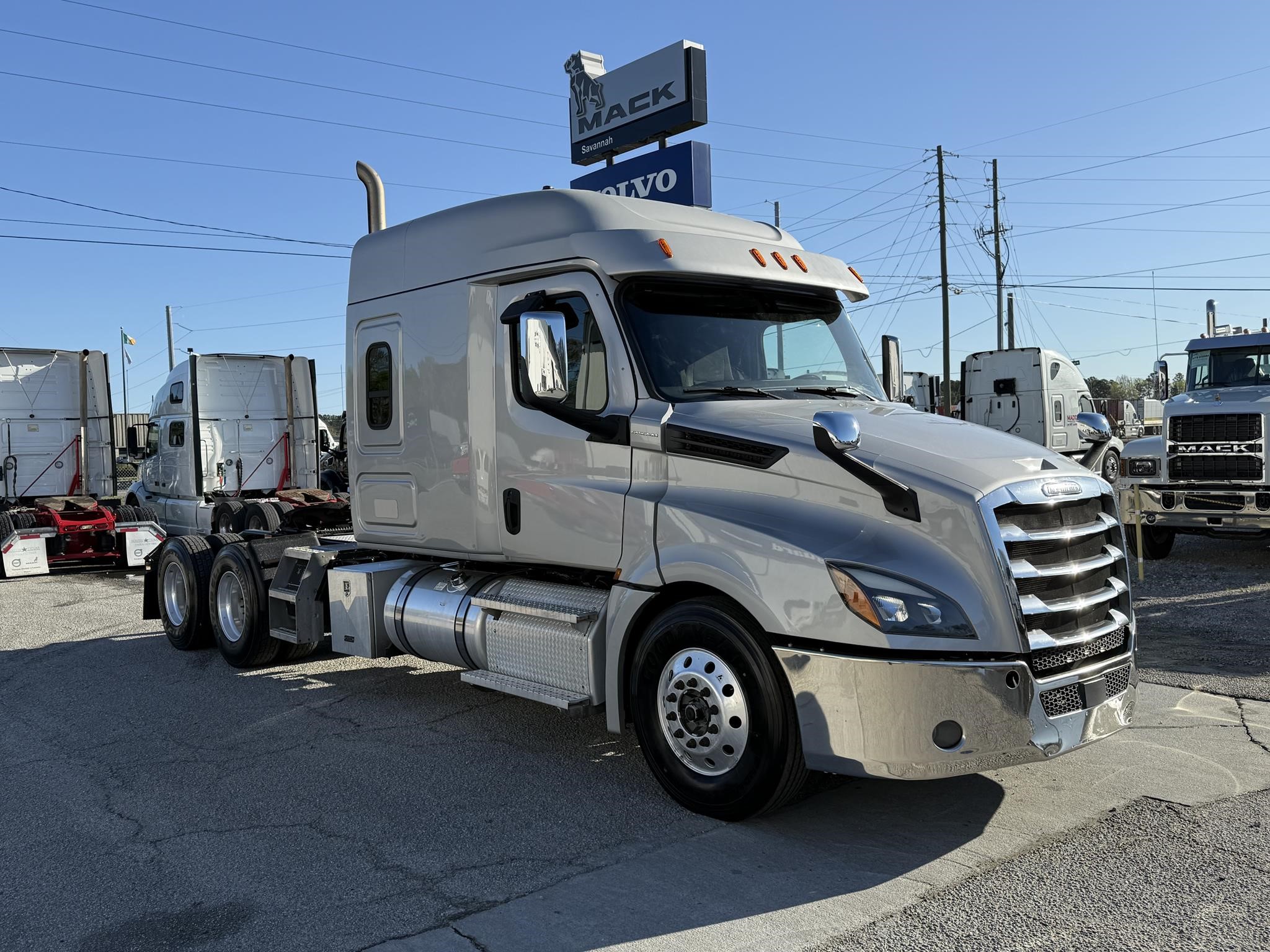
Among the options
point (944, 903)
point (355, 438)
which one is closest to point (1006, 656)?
point (944, 903)

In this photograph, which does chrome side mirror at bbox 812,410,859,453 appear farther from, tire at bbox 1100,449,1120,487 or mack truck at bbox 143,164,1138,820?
tire at bbox 1100,449,1120,487

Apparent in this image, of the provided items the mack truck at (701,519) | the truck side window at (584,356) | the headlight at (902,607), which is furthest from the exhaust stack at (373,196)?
the headlight at (902,607)

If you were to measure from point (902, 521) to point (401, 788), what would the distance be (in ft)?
9.59

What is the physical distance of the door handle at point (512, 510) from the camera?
615 centimetres

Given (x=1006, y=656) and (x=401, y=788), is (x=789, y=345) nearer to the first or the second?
(x=1006, y=656)

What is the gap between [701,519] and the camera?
16.3 ft

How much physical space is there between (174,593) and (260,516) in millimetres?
7370

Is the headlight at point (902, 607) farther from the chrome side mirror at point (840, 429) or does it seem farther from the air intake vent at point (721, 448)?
the air intake vent at point (721, 448)

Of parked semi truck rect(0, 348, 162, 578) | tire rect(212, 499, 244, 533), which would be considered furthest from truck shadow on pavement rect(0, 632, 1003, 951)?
tire rect(212, 499, 244, 533)

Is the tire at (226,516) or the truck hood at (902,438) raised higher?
the truck hood at (902,438)

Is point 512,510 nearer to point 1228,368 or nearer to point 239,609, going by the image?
point 239,609

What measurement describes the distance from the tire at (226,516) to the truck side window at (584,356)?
12905 mm

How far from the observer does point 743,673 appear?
4.72 metres

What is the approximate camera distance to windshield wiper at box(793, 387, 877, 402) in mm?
5730
